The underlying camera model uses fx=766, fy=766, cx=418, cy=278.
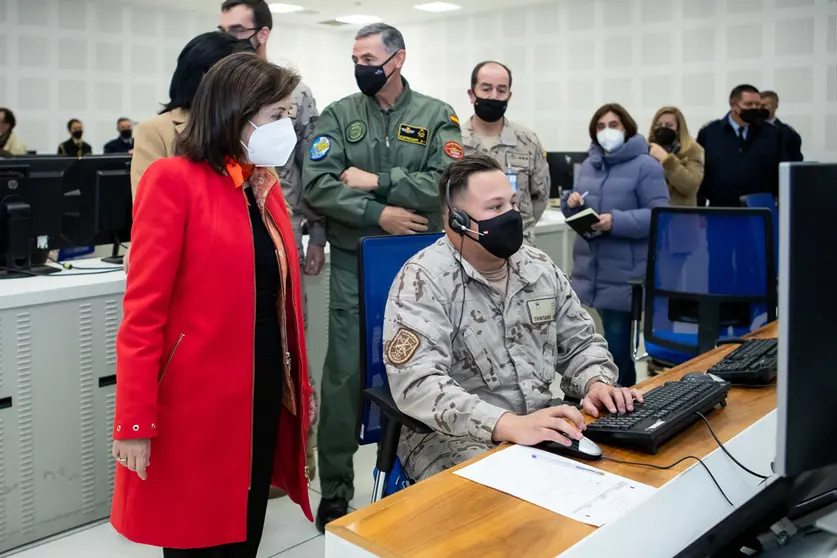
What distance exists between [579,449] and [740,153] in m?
4.56

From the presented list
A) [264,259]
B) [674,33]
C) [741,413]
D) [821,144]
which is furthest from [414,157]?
[674,33]

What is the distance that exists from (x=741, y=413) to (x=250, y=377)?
104cm

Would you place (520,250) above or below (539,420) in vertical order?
above

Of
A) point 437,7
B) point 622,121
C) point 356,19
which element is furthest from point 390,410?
point 356,19

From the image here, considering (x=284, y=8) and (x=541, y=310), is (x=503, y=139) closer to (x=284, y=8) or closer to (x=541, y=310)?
(x=541, y=310)

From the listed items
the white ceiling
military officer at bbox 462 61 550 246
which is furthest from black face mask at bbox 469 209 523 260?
the white ceiling

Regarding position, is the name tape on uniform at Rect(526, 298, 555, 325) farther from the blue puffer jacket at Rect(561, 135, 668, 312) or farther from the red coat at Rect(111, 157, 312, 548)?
the blue puffer jacket at Rect(561, 135, 668, 312)

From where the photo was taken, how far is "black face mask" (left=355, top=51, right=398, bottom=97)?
104 inches

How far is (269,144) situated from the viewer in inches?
66.9

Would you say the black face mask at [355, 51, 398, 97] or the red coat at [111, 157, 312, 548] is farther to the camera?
the black face mask at [355, 51, 398, 97]

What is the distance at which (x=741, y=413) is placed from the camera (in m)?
Answer: 1.56

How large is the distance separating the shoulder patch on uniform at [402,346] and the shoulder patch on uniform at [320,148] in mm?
1158

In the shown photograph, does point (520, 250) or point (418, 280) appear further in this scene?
point (520, 250)

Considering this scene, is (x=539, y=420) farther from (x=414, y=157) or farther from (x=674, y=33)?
(x=674, y=33)
